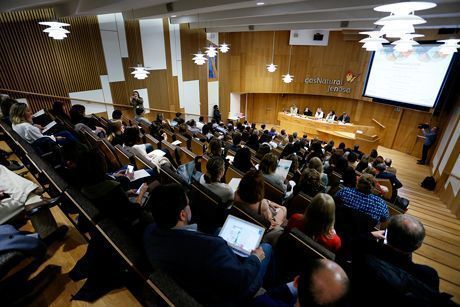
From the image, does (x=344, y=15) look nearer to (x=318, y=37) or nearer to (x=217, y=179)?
(x=318, y=37)

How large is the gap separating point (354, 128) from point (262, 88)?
5.58 metres

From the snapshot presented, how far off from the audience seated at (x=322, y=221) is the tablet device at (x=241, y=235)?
381 mm

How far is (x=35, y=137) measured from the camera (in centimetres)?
315

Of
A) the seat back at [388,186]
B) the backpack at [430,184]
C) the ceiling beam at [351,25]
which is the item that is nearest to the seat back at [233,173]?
the seat back at [388,186]

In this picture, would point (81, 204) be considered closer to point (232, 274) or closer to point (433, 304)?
point (232, 274)

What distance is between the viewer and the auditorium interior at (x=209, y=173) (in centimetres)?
132

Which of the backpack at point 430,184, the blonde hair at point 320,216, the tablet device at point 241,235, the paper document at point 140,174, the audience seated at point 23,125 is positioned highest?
the audience seated at point 23,125

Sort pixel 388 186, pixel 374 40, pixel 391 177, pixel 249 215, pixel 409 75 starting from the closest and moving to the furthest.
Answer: pixel 249 215 < pixel 374 40 < pixel 388 186 < pixel 391 177 < pixel 409 75

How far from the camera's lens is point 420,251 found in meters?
3.34

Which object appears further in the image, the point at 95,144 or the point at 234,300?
the point at 95,144

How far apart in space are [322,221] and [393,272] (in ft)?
1.95

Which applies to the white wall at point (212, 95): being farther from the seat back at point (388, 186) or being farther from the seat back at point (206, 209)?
the seat back at point (206, 209)

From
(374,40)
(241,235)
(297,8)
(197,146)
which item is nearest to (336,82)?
(297,8)

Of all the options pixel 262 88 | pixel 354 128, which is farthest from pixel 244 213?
pixel 262 88
